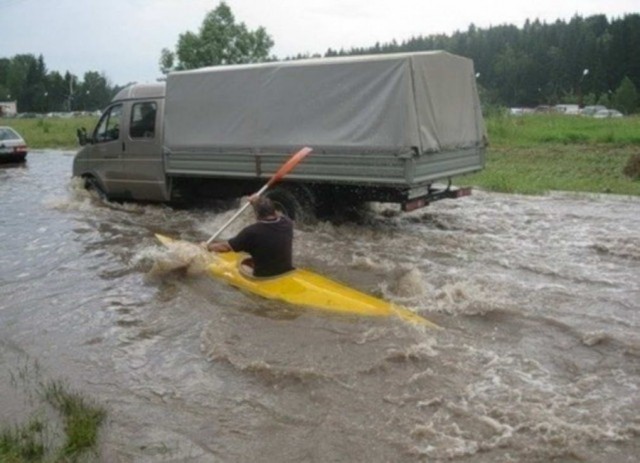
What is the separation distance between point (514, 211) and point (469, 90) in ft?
9.50

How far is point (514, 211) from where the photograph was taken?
1312 cm

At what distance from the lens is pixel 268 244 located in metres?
7.22

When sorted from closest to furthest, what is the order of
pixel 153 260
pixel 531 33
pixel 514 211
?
1. pixel 153 260
2. pixel 514 211
3. pixel 531 33

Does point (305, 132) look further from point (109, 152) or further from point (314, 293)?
point (109, 152)

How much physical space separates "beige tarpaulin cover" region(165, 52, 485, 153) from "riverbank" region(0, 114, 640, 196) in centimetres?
561

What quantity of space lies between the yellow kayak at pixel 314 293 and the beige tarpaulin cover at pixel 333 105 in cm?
293

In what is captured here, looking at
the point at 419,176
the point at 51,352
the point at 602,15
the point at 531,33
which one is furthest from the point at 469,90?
the point at 602,15

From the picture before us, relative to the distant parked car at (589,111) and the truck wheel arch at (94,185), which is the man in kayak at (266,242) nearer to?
the truck wheel arch at (94,185)

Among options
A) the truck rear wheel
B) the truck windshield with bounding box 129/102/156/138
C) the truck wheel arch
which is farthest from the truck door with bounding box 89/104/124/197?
the truck rear wheel

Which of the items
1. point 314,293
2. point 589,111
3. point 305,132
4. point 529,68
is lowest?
point 314,293

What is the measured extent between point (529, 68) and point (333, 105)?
97716 mm

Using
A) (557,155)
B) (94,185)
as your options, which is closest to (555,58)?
(557,155)

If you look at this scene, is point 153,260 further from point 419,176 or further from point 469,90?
point 469,90

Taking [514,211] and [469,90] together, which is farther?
[514,211]
